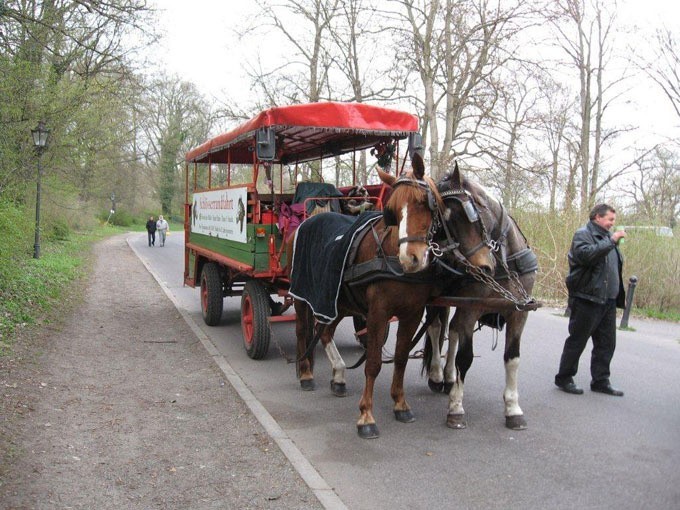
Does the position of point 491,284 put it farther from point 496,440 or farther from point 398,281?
point 496,440

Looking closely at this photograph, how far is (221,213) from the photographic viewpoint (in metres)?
8.45

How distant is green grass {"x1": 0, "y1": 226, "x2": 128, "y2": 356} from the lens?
8359mm

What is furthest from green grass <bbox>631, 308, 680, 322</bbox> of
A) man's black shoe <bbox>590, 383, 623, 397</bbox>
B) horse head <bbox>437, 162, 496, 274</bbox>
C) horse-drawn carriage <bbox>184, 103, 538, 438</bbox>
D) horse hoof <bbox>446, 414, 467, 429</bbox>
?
horse head <bbox>437, 162, 496, 274</bbox>

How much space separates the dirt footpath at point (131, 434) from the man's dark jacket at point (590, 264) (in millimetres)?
3171

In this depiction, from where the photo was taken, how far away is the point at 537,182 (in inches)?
716

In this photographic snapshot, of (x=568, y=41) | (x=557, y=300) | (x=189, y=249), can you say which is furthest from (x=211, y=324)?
(x=568, y=41)

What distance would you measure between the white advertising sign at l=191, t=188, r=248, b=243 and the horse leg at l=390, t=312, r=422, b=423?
9.27ft

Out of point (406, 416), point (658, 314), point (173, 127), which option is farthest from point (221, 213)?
point (173, 127)

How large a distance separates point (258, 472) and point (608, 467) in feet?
7.93

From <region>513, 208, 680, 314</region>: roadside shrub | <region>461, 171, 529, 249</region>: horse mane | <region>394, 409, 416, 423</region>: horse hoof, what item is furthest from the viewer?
<region>513, 208, 680, 314</region>: roadside shrub

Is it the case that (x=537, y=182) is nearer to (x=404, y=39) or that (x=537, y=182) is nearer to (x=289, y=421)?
(x=404, y=39)

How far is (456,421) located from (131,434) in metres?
2.62

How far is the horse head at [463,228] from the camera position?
4.47 meters

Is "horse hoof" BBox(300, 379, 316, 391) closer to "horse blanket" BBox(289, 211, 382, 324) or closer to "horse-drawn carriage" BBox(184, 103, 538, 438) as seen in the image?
"horse-drawn carriage" BBox(184, 103, 538, 438)
